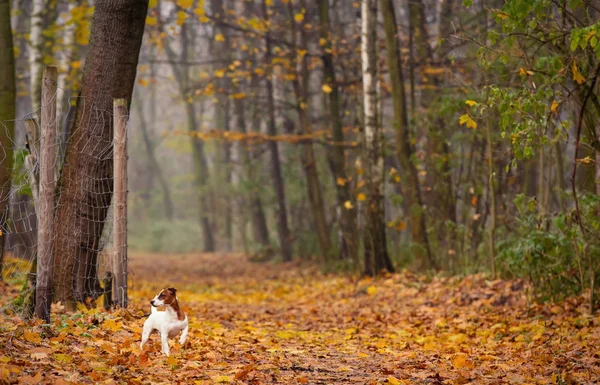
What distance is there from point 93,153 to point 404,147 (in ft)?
24.5

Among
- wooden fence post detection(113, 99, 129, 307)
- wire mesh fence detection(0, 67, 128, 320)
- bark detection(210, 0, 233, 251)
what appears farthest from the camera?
bark detection(210, 0, 233, 251)

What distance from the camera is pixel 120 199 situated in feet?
26.8

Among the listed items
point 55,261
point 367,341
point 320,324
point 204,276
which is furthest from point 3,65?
point 204,276

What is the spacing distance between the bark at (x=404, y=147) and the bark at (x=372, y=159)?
33 centimetres

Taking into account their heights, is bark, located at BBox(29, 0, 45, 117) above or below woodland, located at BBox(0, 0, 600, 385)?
above

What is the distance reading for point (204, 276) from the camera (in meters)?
19.5

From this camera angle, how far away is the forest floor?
5.71 metres

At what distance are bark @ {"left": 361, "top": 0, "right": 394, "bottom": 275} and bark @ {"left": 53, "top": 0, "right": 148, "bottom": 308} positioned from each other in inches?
256

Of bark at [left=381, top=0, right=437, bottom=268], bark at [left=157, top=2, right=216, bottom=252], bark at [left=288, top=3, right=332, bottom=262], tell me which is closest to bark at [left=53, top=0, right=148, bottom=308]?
bark at [left=381, top=0, right=437, bottom=268]

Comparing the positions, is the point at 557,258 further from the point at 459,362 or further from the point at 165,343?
the point at 165,343

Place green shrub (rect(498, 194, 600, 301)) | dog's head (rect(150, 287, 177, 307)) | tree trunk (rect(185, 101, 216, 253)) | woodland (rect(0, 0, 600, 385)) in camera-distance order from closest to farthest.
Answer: dog's head (rect(150, 287, 177, 307)) → woodland (rect(0, 0, 600, 385)) → green shrub (rect(498, 194, 600, 301)) → tree trunk (rect(185, 101, 216, 253))

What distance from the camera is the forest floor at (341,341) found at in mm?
5711

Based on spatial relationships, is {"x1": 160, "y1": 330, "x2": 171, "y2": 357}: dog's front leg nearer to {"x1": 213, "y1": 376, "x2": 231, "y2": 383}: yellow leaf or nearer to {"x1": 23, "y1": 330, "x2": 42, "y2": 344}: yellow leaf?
{"x1": 213, "y1": 376, "x2": 231, "y2": 383}: yellow leaf

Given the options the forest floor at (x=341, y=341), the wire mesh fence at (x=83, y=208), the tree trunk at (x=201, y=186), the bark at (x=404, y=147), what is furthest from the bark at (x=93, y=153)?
the tree trunk at (x=201, y=186)
